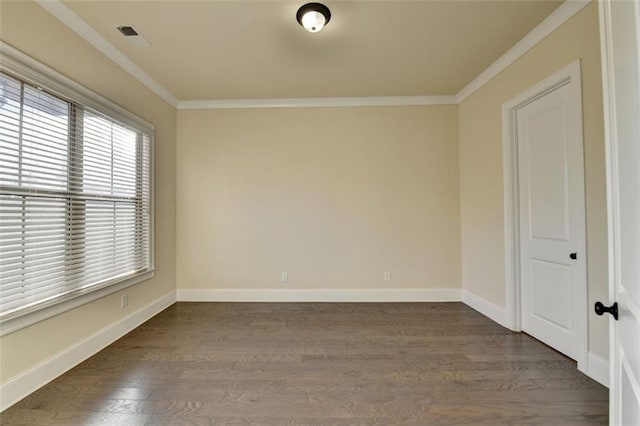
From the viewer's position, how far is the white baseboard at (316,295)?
3783mm

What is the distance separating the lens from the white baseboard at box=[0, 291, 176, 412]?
177 centimetres

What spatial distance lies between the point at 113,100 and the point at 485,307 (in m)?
4.53

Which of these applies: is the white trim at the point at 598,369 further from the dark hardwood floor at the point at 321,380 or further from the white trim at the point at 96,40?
the white trim at the point at 96,40

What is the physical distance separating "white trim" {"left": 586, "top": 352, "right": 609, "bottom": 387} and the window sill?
12.8 feet

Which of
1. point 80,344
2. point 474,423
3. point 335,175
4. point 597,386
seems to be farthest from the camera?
point 335,175

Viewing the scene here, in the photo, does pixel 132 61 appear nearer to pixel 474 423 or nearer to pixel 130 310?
pixel 130 310

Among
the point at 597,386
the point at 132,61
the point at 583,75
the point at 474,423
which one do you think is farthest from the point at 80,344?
the point at 583,75

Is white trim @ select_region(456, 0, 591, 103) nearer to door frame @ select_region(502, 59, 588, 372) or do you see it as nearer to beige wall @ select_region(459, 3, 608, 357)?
beige wall @ select_region(459, 3, 608, 357)

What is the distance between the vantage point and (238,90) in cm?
352

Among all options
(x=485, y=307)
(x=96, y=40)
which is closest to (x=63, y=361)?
(x=96, y=40)

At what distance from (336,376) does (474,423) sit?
0.89m

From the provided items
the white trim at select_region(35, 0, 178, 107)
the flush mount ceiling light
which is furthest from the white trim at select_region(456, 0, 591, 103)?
the white trim at select_region(35, 0, 178, 107)

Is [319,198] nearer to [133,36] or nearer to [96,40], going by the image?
[133,36]

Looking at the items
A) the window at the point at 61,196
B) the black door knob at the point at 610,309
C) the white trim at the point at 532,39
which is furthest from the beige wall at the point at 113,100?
the white trim at the point at 532,39
